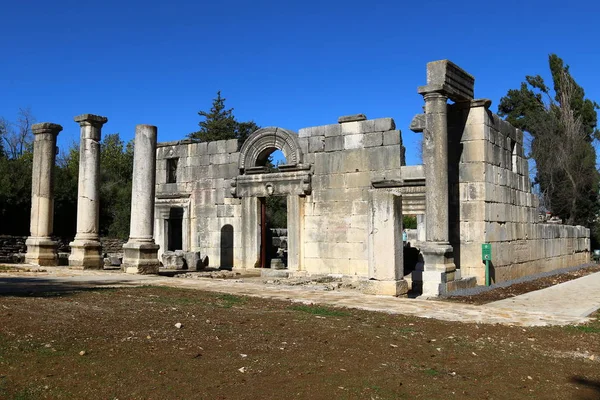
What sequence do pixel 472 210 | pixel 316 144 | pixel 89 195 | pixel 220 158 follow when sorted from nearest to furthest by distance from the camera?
pixel 472 210, pixel 89 195, pixel 316 144, pixel 220 158

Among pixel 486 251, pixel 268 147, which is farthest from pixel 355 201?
pixel 486 251

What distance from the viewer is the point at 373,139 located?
56.7 feet

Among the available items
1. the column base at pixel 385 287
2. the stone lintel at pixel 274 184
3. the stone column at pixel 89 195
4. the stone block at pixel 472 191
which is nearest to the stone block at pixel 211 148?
the stone lintel at pixel 274 184

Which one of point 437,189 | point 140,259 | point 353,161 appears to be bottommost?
point 140,259

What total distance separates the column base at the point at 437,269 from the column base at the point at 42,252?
12227mm

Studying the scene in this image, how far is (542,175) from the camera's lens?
117ft

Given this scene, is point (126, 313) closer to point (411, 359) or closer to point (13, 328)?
point (13, 328)

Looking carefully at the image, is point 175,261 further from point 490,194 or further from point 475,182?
point 490,194

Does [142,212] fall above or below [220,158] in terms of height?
below

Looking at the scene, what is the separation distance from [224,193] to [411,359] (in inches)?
582

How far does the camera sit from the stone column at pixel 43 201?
1891 cm

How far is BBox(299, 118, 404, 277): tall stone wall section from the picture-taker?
17125mm

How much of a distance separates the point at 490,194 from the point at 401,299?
4709 mm

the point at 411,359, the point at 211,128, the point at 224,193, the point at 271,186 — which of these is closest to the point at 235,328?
the point at 411,359
